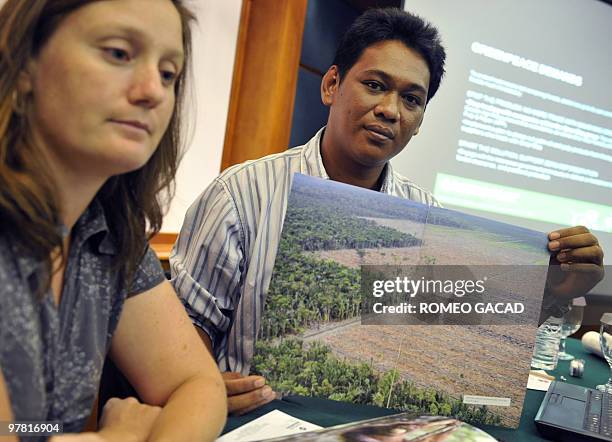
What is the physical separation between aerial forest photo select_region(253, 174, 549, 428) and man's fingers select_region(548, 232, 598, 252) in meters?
0.06

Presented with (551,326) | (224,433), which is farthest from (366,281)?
(551,326)

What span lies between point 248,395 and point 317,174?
0.69 m

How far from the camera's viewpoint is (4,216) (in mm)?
648

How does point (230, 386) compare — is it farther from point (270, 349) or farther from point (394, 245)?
point (394, 245)

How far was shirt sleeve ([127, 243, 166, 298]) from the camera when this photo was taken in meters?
0.91

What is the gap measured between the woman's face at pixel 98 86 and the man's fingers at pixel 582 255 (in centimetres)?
84

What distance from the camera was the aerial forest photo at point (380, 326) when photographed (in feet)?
3.06

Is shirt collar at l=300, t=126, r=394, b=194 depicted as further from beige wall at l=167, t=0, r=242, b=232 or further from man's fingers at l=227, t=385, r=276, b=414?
beige wall at l=167, t=0, r=242, b=232

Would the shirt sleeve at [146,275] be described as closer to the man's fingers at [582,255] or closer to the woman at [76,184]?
the woman at [76,184]

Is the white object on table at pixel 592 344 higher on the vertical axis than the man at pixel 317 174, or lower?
lower

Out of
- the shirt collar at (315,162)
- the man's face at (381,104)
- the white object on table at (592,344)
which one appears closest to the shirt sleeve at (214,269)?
the shirt collar at (315,162)

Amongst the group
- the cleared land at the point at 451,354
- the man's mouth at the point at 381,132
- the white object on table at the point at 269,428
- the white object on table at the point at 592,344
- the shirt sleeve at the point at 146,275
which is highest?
the man's mouth at the point at 381,132

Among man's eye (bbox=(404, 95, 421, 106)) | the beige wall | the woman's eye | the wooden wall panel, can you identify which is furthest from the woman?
the wooden wall panel

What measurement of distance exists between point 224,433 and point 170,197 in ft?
1.23
